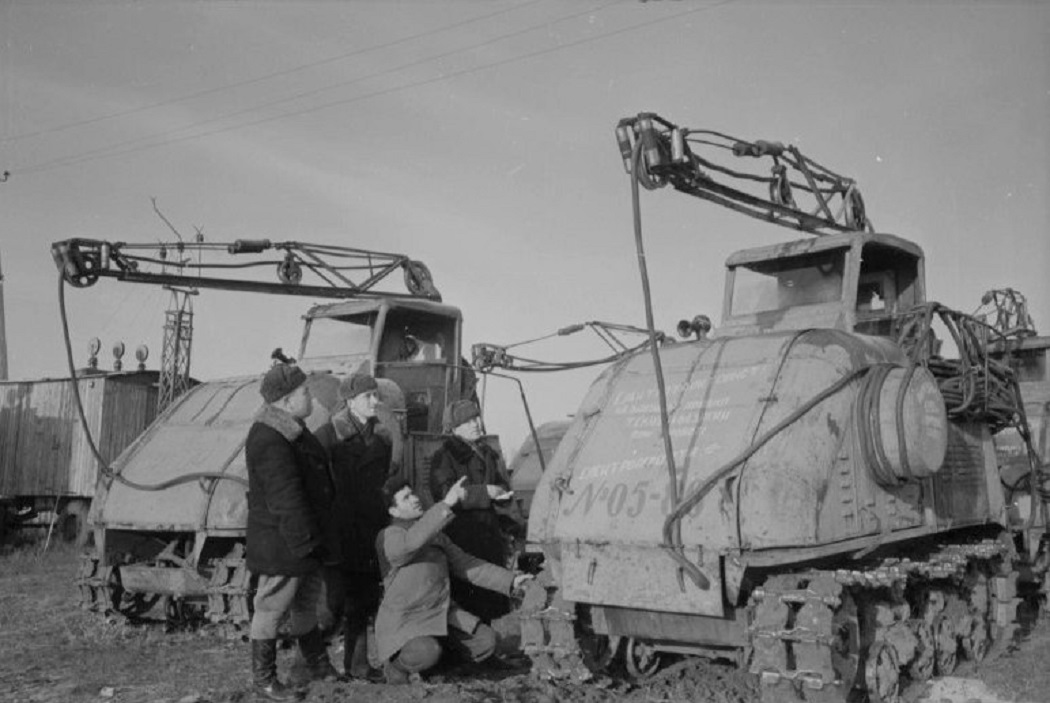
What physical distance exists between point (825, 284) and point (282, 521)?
192 inches

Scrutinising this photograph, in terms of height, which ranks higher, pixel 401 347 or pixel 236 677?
pixel 401 347

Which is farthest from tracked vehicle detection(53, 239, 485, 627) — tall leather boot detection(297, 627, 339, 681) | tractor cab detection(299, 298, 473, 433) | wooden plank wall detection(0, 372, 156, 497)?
wooden plank wall detection(0, 372, 156, 497)

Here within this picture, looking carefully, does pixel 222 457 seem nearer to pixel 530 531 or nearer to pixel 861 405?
pixel 530 531

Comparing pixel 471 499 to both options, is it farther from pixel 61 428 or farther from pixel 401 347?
pixel 61 428

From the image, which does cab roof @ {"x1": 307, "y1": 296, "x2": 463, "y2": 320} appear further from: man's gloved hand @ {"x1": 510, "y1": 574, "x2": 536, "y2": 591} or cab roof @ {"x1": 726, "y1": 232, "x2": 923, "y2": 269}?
man's gloved hand @ {"x1": 510, "y1": 574, "x2": 536, "y2": 591}

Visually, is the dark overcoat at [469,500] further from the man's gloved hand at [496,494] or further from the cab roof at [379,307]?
the cab roof at [379,307]

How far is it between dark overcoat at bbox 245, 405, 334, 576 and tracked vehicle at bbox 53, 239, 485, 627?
81.9 inches

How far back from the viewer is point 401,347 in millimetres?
11938

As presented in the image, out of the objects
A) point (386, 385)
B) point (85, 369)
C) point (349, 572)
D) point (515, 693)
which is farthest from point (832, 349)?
point (85, 369)

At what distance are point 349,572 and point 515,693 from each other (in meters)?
1.64

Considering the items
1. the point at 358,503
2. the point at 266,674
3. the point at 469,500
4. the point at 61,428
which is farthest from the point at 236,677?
the point at 61,428

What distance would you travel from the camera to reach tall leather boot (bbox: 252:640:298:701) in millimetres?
6043

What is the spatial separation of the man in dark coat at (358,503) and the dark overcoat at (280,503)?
2.61 ft

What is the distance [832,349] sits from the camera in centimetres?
634
